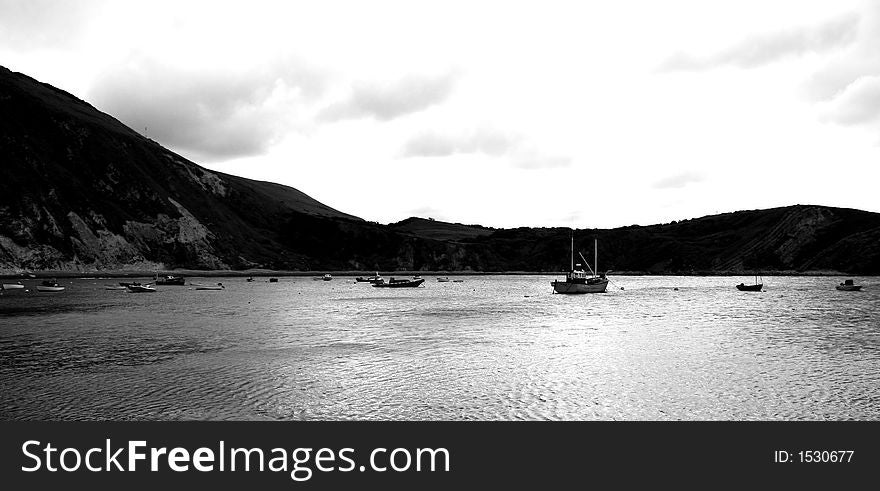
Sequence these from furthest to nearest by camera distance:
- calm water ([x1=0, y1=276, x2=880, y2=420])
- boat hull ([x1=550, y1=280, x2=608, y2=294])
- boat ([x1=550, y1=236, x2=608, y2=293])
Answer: boat hull ([x1=550, y1=280, x2=608, y2=294]) < boat ([x1=550, y1=236, x2=608, y2=293]) < calm water ([x1=0, y1=276, x2=880, y2=420])

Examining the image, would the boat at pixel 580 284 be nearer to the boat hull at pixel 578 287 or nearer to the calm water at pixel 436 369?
the boat hull at pixel 578 287

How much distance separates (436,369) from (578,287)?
95.4m

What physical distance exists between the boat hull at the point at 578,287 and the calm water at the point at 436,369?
2321 inches

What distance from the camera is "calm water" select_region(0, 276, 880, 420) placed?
2333cm

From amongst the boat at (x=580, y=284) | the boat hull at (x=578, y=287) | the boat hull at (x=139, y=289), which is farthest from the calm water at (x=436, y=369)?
the boat hull at (x=578, y=287)

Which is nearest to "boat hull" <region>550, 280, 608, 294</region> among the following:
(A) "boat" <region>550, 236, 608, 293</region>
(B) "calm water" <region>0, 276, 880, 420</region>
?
(A) "boat" <region>550, 236, 608, 293</region>

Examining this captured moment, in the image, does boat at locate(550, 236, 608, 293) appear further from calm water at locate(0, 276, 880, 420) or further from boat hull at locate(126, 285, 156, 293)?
boat hull at locate(126, 285, 156, 293)

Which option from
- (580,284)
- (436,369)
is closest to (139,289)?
(580,284)

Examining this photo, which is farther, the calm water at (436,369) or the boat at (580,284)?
the boat at (580,284)

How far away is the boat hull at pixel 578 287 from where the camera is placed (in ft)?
400

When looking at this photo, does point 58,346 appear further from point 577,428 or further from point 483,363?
point 577,428

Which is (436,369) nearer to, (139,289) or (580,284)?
(580,284)

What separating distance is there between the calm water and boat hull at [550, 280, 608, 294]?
59.0m

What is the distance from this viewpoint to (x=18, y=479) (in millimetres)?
14000
